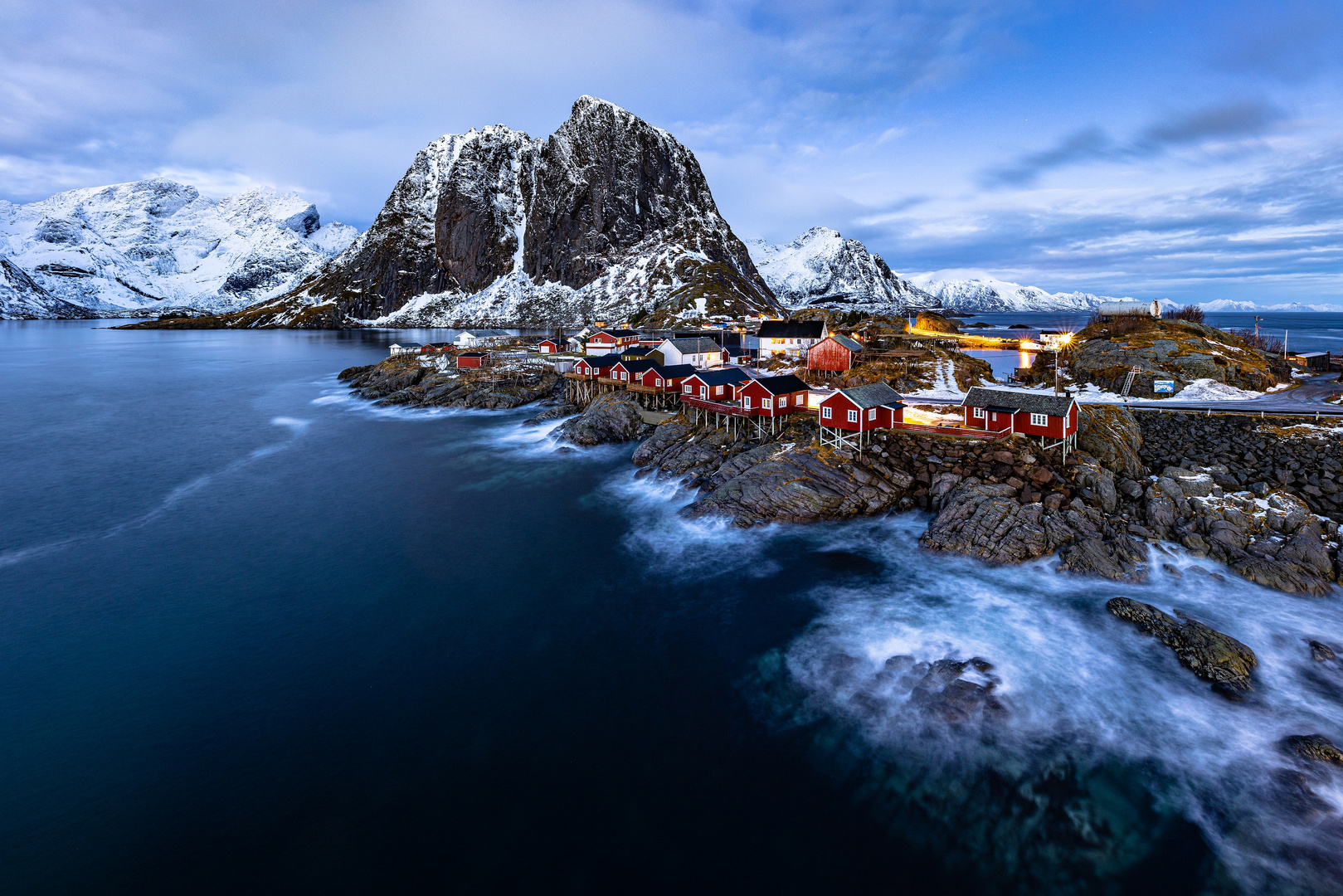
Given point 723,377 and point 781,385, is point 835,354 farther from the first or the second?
point 781,385

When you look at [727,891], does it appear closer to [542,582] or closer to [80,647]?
[542,582]

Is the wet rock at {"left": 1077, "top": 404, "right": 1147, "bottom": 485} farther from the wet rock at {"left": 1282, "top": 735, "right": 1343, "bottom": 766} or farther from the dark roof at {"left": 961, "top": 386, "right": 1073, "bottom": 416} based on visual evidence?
the wet rock at {"left": 1282, "top": 735, "right": 1343, "bottom": 766}

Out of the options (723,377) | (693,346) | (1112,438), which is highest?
(693,346)

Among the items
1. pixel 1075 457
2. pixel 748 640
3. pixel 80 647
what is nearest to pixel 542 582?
pixel 748 640

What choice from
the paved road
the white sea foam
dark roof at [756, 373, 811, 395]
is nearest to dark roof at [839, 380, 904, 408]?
dark roof at [756, 373, 811, 395]

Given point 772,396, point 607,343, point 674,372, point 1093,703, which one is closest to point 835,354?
point 674,372
